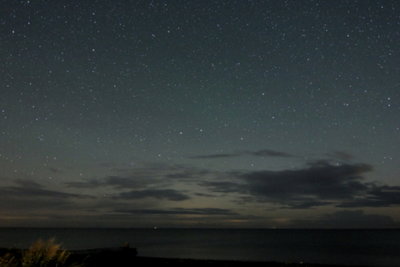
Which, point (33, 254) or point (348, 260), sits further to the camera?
point (348, 260)

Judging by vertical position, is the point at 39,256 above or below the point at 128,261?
above

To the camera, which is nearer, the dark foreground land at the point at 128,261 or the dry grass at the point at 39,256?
the dry grass at the point at 39,256

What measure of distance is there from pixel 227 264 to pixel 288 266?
2.26 metres

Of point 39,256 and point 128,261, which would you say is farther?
point 128,261

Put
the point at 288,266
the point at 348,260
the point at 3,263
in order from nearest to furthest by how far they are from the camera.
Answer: the point at 3,263 < the point at 288,266 < the point at 348,260

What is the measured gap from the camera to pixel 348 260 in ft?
274

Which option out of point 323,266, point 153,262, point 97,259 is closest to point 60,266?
point 97,259

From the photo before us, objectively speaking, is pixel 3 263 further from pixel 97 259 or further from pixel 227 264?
pixel 227 264

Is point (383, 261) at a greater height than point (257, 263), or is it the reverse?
point (257, 263)

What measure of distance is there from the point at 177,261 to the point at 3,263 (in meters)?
7.84

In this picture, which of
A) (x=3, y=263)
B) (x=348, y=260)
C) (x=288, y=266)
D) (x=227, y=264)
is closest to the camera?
(x=3, y=263)

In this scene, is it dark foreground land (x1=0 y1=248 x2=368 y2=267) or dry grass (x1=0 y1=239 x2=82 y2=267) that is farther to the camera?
dark foreground land (x1=0 y1=248 x2=368 y2=267)

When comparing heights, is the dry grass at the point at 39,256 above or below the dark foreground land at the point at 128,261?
above

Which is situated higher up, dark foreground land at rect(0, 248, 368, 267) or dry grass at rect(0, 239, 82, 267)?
dry grass at rect(0, 239, 82, 267)
